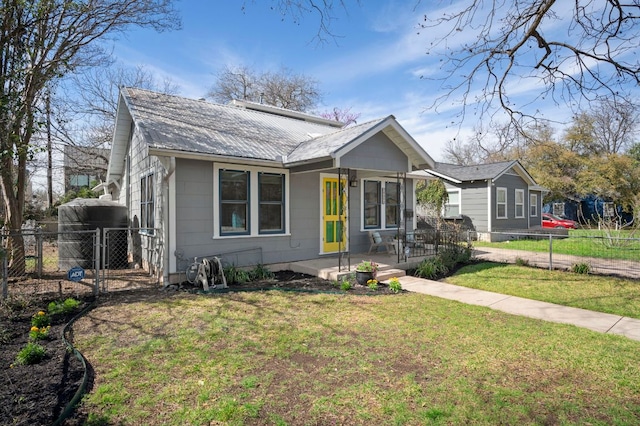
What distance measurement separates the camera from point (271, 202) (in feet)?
29.0

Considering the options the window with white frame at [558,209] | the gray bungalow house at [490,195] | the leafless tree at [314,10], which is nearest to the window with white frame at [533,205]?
the gray bungalow house at [490,195]

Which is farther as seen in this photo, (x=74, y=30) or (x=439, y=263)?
(x=439, y=263)

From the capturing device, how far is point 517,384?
3398 mm

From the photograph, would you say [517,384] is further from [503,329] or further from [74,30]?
[74,30]

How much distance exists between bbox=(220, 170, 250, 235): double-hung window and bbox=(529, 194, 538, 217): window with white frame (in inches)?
735

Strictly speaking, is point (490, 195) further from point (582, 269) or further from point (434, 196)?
point (582, 269)

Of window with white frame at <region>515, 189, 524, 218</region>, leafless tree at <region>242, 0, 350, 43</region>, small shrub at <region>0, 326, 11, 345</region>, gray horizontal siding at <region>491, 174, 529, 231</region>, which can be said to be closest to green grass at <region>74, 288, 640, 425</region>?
small shrub at <region>0, 326, 11, 345</region>

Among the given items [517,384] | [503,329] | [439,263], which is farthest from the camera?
[439,263]

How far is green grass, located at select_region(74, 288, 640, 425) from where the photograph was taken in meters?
2.93

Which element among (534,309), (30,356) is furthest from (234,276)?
(534,309)

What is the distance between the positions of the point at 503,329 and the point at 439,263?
14.8 feet

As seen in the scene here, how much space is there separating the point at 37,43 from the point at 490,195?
58.4 ft

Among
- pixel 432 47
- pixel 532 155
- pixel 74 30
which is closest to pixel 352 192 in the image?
pixel 432 47

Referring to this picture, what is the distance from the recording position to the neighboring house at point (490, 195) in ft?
58.7
